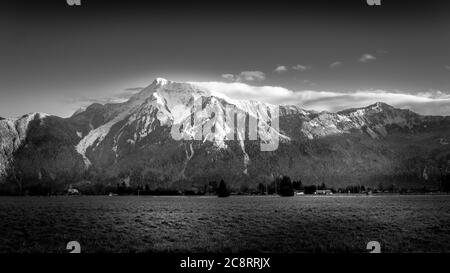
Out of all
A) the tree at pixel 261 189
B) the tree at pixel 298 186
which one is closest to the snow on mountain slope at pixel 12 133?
the tree at pixel 298 186

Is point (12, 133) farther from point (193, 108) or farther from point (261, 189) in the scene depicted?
point (261, 189)

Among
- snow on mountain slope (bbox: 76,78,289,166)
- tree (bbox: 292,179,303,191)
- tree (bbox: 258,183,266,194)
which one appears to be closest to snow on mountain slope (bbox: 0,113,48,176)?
snow on mountain slope (bbox: 76,78,289,166)

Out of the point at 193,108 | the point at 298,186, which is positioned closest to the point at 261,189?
the point at 298,186

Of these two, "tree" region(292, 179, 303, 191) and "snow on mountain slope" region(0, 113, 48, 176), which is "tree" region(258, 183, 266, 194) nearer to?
"tree" region(292, 179, 303, 191)

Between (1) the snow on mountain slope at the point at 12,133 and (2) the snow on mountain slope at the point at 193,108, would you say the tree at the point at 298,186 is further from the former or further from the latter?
(1) the snow on mountain slope at the point at 12,133

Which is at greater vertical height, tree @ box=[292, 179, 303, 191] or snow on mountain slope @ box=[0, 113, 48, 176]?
snow on mountain slope @ box=[0, 113, 48, 176]

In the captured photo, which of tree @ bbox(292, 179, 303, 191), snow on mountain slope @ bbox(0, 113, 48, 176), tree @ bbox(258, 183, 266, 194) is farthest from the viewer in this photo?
tree @ bbox(258, 183, 266, 194)

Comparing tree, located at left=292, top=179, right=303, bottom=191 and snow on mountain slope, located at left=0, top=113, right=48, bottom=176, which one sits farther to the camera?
tree, located at left=292, top=179, right=303, bottom=191

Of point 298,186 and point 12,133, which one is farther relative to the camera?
point 298,186

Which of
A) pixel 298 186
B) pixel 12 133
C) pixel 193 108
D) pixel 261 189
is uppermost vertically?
pixel 193 108

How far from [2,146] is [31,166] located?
284 centimetres
